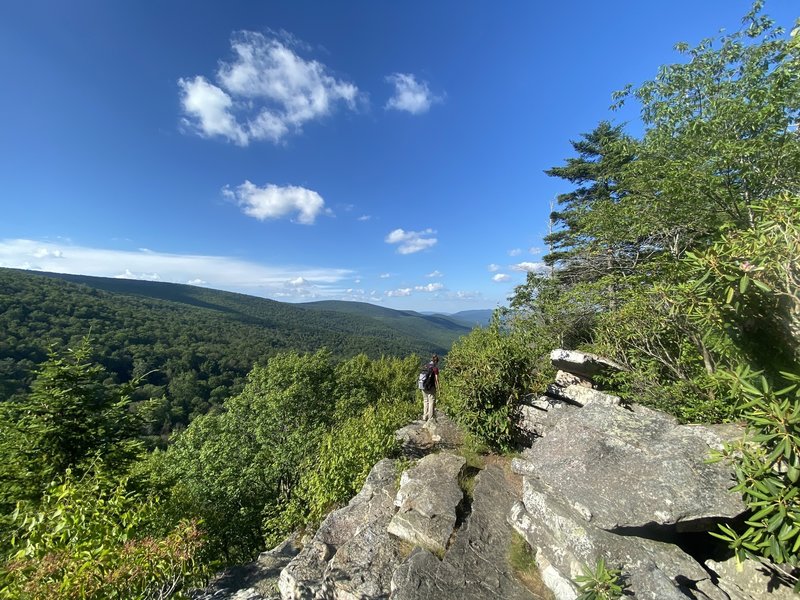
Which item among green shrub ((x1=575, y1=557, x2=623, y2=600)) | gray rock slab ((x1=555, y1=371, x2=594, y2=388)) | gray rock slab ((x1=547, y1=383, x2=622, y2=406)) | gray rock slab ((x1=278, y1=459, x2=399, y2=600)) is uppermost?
gray rock slab ((x1=555, y1=371, x2=594, y2=388))

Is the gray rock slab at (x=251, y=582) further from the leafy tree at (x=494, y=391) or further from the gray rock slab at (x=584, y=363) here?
the gray rock slab at (x=584, y=363)

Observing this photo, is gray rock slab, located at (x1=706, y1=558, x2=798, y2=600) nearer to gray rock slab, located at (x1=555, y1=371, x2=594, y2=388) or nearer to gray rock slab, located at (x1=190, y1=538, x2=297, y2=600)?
gray rock slab, located at (x1=555, y1=371, x2=594, y2=388)

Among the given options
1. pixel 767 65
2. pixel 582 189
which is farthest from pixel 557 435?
pixel 582 189

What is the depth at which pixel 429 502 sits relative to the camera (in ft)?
26.1

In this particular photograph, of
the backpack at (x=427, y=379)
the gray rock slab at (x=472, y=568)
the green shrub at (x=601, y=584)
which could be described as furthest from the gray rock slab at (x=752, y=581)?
the backpack at (x=427, y=379)

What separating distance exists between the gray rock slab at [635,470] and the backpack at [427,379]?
592cm

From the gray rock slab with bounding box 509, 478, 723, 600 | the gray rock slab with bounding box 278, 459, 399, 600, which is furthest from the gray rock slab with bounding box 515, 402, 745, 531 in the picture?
the gray rock slab with bounding box 278, 459, 399, 600

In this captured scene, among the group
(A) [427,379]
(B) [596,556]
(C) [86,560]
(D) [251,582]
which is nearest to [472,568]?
(B) [596,556]

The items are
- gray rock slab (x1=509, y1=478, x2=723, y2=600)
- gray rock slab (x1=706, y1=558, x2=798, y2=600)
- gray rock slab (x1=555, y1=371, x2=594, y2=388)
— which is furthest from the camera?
gray rock slab (x1=555, y1=371, x2=594, y2=388)

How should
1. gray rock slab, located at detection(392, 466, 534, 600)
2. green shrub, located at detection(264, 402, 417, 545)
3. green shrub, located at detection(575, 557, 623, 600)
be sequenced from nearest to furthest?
green shrub, located at detection(575, 557, 623, 600) → gray rock slab, located at detection(392, 466, 534, 600) → green shrub, located at detection(264, 402, 417, 545)

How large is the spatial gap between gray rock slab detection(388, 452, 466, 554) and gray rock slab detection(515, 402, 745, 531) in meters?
1.94

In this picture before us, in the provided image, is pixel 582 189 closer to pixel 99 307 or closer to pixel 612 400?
pixel 612 400

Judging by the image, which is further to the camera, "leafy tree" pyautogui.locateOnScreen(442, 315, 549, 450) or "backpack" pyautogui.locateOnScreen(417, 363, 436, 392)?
"backpack" pyautogui.locateOnScreen(417, 363, 436, 392)

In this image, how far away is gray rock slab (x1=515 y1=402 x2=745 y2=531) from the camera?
5.15 m
